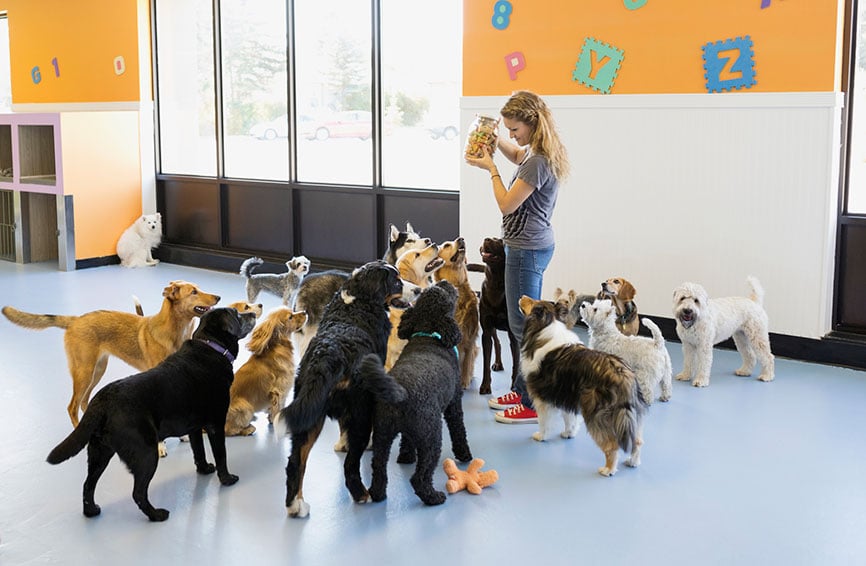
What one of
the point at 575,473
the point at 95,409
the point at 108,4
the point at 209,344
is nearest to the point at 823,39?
the point at 575,473

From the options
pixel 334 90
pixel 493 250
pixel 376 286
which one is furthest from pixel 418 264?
pixel 334 90

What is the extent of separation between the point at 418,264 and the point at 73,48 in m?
6.56

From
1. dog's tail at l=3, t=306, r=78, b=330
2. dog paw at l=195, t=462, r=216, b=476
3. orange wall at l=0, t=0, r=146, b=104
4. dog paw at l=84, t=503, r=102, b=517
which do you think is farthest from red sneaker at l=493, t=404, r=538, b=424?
orange wall at l=0, t=0, r=146, b=104

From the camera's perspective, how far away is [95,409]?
3.20m

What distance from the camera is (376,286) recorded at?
12.3 feet

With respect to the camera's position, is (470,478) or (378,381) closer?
(378,381)

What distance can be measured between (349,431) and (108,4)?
7.07 metres

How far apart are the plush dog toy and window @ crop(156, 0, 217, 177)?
575 cm

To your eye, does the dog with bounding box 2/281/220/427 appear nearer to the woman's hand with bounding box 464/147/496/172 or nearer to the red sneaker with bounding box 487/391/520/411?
the woman's hand with bounding box 464/147/496/172

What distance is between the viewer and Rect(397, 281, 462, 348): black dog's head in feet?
12.0

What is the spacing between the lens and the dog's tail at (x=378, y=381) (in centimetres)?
312

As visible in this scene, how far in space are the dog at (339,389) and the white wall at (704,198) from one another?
8.71ft

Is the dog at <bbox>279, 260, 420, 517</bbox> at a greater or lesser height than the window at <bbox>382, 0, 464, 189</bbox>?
lesser

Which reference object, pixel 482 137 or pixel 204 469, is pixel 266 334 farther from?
pixel 482 137
